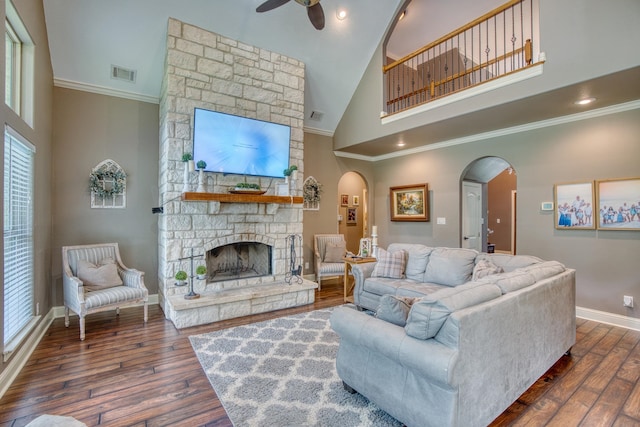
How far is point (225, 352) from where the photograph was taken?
3080 millimetres

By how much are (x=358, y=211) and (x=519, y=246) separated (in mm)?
3813

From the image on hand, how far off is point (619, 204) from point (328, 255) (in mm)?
4234

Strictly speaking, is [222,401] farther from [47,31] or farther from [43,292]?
[47,31]

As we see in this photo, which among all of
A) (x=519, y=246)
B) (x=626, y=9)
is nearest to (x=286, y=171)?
(x=519, y=246)

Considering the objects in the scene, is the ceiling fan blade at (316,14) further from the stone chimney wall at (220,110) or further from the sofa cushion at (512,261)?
the sofa cushion at (512,261)

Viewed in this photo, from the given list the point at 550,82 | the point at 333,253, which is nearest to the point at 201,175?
the point at 333,253

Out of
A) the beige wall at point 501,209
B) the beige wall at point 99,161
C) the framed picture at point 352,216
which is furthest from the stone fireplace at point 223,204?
Answer: the beige wall at point 501,209

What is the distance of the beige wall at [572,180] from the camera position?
385 cm

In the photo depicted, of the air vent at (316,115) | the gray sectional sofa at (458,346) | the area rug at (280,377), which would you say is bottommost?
the area rug at (280,377)

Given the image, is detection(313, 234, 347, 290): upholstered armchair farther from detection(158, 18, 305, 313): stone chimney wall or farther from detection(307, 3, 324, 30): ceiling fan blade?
detection(307, 3, 324, 30): ceiling fan blade

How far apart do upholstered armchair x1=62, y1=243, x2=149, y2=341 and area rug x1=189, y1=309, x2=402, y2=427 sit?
3.36ft

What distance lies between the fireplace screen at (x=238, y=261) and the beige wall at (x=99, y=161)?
0.94 m

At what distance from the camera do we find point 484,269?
3.38 m

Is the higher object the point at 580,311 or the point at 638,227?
the point at 638,227
